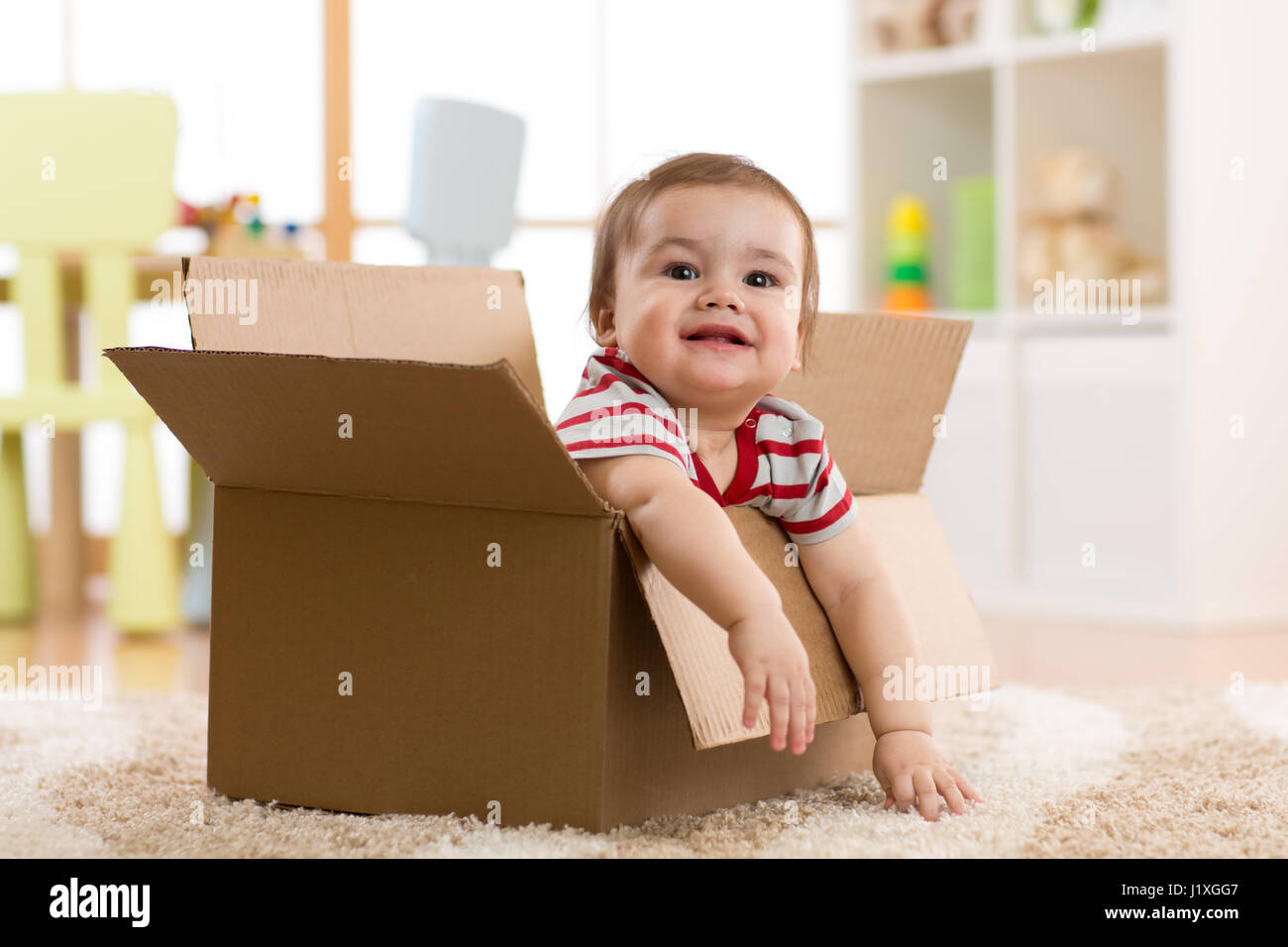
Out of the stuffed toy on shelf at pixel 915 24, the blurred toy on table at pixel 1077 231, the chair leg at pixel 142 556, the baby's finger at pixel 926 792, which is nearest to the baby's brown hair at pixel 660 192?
the baby's finger at pixel 926 792

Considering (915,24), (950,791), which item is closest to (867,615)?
(950,791)

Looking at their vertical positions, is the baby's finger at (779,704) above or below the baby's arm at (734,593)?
→ below

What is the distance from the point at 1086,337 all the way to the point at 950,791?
1495mm

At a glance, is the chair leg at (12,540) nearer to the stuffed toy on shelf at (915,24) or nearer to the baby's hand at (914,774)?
the stuffed toy on shelf at (915,24)

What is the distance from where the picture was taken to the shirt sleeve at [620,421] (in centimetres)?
92

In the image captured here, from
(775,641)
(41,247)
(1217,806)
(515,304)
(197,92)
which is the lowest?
(1217,806)

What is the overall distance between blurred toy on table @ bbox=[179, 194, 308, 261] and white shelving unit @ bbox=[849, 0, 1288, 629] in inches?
38.6

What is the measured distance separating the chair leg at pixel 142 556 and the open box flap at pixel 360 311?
106cm

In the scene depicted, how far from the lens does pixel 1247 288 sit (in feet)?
7.19
